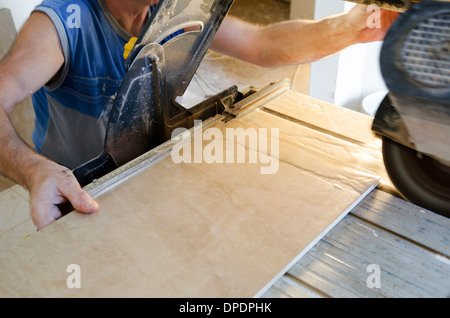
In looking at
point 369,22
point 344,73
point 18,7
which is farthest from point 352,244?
point 18,7

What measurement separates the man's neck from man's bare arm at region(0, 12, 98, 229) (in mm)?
242

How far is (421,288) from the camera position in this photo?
0.96m

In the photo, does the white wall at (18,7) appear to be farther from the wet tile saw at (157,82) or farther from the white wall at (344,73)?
the white wall at (344,73)

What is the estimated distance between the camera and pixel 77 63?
5.18ft

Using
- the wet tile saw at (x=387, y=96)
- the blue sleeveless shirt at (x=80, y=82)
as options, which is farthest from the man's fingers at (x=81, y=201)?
the blue sleeveless shirt at (x=80, y=82)

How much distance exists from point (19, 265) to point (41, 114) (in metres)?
0.98

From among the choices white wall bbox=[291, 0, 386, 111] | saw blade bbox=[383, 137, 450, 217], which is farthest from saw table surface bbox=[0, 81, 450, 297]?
white wall bbox=[291, 0, 386, 111]

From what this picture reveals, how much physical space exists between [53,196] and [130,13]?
2.61ft

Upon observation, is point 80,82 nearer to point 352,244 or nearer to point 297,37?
point 297,37

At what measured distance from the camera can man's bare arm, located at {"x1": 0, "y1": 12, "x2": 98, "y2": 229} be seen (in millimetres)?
1131

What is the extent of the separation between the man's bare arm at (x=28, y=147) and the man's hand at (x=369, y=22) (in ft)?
3.27

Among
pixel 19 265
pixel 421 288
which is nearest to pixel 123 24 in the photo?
pixel 19 265

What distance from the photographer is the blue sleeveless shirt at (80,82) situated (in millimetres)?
1504

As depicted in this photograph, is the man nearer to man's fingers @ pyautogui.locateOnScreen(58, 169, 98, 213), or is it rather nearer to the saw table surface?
man's fingers @ pyautogui.locateOnScreen(58, 169, 98, 213)
